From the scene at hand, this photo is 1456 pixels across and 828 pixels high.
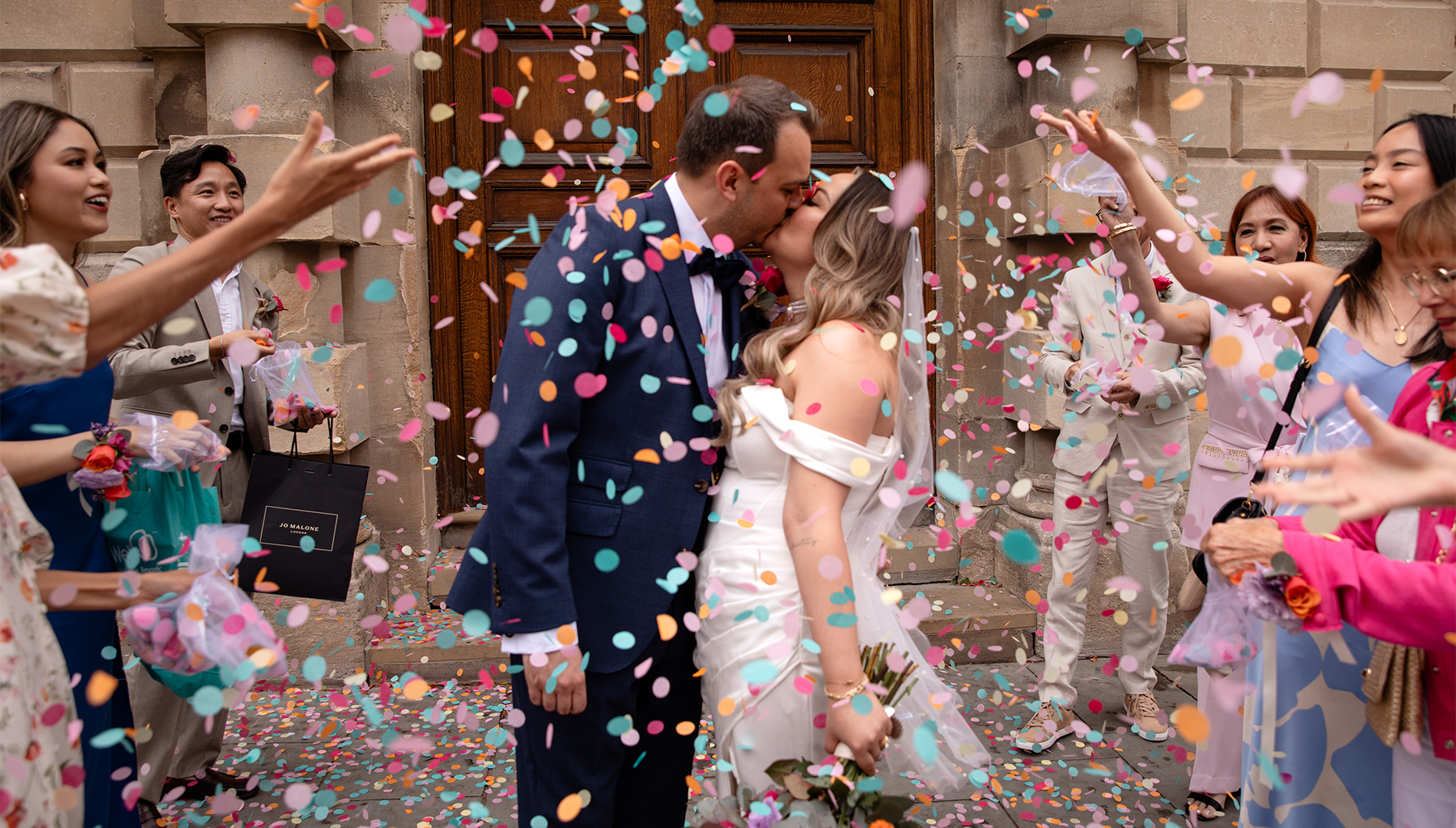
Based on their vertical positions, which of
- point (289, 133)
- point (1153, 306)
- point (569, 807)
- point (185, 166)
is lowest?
point (569, 807)

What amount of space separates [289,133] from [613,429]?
10.5 feet

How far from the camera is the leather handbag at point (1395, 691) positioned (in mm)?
1760

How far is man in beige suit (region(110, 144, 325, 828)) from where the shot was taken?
9.91ft

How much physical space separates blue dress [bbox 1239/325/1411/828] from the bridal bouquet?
0.91 meters

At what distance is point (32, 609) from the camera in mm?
1567

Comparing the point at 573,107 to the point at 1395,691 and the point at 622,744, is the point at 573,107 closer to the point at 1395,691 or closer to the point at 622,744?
the point at 622,744

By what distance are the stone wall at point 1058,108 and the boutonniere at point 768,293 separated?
9.34ft

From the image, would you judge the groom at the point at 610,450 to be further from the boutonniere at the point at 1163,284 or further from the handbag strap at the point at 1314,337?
the boutonniere at the point at 1163,284

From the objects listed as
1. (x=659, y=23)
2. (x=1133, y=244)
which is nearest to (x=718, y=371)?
(x=1133, y=244)

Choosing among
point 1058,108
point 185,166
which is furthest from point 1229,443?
point 185,166

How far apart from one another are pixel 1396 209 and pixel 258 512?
3386mm

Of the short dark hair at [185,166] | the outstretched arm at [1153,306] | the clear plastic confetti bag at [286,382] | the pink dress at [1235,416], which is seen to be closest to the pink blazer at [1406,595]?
the outstretched arm at [1153,306]

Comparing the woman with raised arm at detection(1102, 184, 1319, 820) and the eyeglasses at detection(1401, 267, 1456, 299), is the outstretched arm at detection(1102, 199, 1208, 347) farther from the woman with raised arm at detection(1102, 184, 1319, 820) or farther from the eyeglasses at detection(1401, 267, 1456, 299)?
the eyeglasses at detection(1401, 267, 1456, 299)

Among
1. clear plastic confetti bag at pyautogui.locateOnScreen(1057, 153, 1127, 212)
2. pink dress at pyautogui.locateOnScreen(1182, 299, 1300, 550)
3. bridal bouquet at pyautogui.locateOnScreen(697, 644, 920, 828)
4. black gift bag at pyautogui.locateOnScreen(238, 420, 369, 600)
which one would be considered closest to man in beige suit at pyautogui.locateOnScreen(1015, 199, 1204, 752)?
pink dress at pyautogui.locateOnScreen(1182, 299, 1300, 550)
